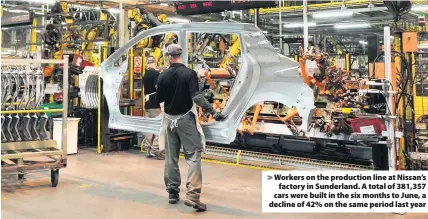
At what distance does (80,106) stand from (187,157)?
5036 millimetres

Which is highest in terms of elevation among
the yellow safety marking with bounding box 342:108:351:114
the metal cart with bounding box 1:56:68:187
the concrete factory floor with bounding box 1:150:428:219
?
the yellow safety marking with bounding box 342:108:351:114

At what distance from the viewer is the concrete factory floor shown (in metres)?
3.85

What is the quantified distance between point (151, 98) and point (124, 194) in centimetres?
211

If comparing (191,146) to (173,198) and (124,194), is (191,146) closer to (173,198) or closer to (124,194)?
(173,198)

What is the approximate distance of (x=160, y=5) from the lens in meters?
9.15

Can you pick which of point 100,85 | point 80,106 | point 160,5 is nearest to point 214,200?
point 100,85

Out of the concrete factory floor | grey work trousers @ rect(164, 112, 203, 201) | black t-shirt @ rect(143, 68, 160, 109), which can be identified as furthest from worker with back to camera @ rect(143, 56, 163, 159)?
grey work trousers @ rect(164, 112, 203, 201)

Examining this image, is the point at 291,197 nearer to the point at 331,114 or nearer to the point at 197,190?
the point at 197,190

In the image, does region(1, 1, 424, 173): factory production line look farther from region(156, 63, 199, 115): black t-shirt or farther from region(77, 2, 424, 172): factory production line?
region(156, 63, 199, 115): black t-shirt

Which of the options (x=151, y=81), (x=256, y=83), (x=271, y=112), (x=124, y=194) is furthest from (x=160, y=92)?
(x=271, y=112)

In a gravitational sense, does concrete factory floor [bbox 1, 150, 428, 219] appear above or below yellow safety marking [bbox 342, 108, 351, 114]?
below

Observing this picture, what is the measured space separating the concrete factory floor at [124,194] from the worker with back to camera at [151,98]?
511 mm

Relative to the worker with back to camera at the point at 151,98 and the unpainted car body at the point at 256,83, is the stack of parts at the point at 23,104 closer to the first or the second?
the worker with back to camera at the point at 151,98

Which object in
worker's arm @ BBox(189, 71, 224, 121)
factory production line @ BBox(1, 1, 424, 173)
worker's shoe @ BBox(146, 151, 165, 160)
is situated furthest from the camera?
worker's shoe @ BBox(146, 151, 165, 160)
